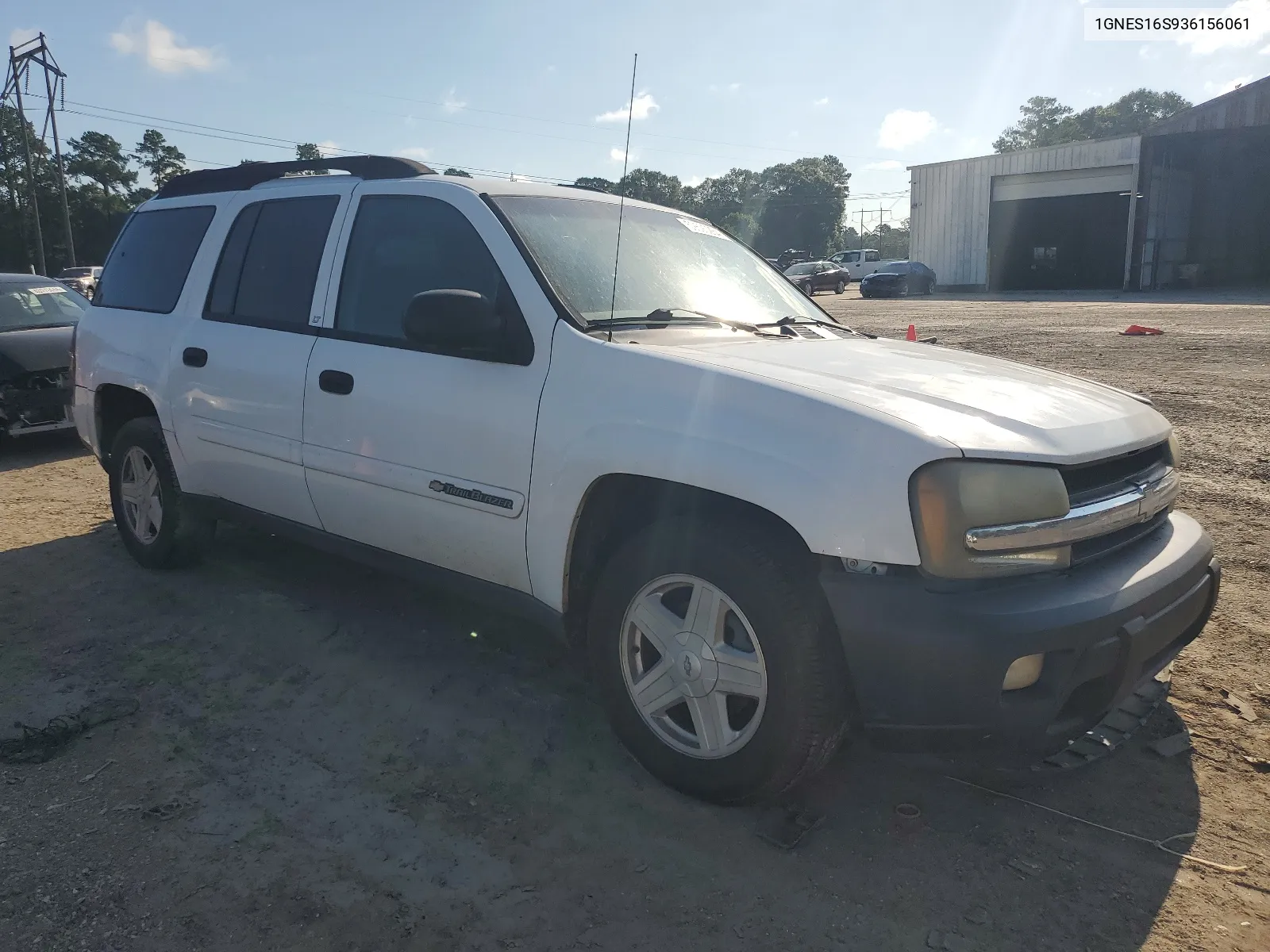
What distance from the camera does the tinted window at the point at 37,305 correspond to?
28.3 ft

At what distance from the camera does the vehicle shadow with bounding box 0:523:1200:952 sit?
230cm

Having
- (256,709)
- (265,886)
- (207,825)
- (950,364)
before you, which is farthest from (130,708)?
(950,364)

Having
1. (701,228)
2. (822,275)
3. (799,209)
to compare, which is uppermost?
(799,209)

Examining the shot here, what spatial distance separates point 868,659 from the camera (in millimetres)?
2295

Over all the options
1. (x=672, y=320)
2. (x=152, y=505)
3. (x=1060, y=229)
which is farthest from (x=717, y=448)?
(x=1060, y=229)

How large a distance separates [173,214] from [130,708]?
2641 mm

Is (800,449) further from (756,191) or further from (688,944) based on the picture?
(756,191)

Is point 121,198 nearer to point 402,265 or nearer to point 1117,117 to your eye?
point 402,265

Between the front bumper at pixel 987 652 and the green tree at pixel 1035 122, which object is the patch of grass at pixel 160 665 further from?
the green tree at pixel 1035 122

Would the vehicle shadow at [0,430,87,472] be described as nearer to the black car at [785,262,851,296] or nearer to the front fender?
the front fender

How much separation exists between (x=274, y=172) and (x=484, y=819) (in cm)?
326

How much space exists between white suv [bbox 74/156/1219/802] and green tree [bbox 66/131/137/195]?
225ft

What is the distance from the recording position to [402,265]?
351 cm

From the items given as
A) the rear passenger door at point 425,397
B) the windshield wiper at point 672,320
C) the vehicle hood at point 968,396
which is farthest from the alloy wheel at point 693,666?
the windshield wiper at point 672,320
